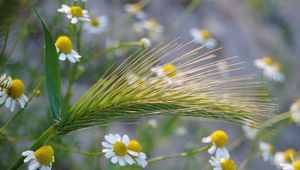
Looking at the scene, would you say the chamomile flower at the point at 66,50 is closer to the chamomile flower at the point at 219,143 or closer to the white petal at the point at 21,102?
the white petal at the point at 21,102

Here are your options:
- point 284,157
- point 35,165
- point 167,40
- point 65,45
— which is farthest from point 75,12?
point 167,40

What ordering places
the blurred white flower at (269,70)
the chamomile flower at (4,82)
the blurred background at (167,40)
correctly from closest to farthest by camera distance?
the chamomile flower at (4,82)
the blurred background at (167,40)
the blurred white flower at (269,70)

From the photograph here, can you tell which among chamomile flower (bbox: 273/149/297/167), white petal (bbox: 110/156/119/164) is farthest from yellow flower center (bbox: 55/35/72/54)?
chamomile flower (bbox: 273/149/297/167)

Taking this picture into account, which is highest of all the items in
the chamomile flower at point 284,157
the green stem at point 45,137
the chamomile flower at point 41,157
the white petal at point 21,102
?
the chamomile flower at point 284,157

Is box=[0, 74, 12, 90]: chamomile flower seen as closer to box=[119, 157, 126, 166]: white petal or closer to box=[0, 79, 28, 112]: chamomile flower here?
box=[0, 79, 28, 112]: chamomile flower

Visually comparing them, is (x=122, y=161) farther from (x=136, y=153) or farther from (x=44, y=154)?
(x=44, y=154)

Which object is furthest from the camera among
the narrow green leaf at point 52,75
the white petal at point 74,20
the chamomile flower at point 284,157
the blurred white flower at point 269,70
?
the blurred white flower at point 269,70

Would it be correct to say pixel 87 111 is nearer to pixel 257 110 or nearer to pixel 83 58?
pixel 257 110

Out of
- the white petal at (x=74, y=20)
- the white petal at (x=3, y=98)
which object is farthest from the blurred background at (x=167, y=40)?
the white petal at (x=3, y=98)

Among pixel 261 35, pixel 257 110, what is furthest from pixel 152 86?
pixel 261 35
